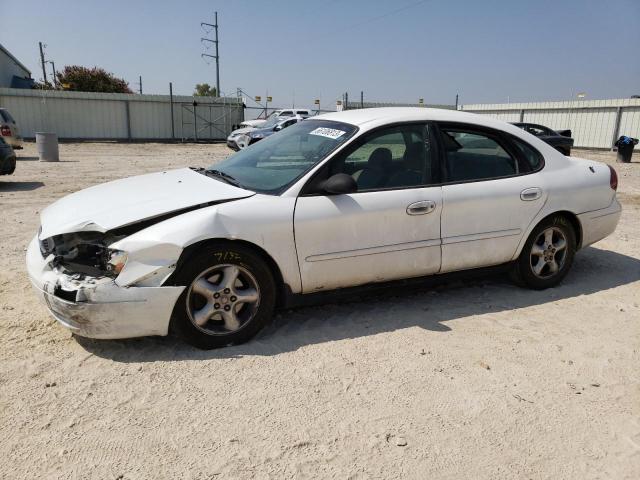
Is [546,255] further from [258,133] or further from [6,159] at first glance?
[258,133]

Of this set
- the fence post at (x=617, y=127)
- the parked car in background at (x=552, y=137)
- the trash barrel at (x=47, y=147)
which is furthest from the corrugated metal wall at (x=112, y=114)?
the fence post at (x=617, y=127)

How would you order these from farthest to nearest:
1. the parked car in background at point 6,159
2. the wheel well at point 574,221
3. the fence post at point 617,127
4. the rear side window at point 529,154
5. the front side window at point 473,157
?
the fence post at point 617,127 → the parked car in background at point 6,159 → the wheel well at point 574,221 → the rear side window at point 529,154 → the front side window at point 473,157

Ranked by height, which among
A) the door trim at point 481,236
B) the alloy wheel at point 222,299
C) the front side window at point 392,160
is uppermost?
the front side window at point 392,160

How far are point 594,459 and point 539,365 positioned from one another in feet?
3.06

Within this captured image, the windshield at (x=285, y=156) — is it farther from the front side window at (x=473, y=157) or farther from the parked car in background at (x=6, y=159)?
the parked car in background at (x=6, y=159)

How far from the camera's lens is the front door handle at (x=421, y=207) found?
4.00 m

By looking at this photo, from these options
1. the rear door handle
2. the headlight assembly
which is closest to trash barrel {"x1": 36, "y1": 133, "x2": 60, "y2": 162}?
the headlight assembly

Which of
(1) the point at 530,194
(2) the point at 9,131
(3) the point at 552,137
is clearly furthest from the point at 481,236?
(3) the point at 552,137

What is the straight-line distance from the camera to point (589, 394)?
312cm

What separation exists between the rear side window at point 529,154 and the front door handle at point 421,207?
1152mm

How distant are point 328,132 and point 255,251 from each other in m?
1.23

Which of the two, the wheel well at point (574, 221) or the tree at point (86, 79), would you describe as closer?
the wheel well at point (574, 221)

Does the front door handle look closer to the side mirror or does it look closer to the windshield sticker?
the side mirror

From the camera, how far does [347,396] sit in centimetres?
304
